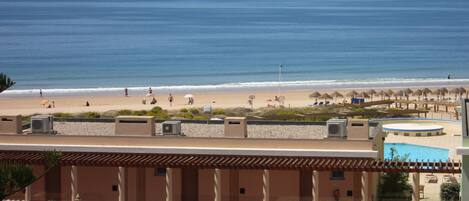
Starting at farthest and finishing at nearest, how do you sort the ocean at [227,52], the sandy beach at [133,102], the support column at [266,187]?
the ocean at [227,52], the sandy beach at [133,102], the support column at [266,187]

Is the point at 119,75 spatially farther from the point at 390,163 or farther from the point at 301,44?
the point at 390,163

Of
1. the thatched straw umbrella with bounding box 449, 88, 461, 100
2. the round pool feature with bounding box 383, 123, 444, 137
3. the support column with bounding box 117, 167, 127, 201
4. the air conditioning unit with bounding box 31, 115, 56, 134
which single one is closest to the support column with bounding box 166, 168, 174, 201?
the support column with bounding box 117, 167, 127, 201

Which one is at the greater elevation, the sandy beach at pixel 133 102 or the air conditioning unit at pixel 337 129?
the sandy beach at pixel 133 102

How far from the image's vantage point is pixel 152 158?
21766 millimetres

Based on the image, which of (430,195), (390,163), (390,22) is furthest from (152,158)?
(390,22)

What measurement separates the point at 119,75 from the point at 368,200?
6716 centimetres

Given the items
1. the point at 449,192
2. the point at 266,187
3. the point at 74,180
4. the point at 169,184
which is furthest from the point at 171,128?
the point at 449,192

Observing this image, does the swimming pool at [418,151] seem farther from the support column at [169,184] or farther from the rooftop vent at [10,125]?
the rooftop vent at [10,125]

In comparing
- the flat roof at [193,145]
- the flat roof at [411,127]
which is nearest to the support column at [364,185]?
the flat roof at [193,145]

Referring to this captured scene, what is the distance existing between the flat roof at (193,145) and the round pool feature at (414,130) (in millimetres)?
16165

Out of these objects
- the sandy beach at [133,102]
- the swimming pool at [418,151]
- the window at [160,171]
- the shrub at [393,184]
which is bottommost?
the shrub at [393,184]

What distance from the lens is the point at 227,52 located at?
10956 cm

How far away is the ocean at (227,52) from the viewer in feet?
267

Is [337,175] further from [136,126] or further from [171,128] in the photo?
[136,126]
